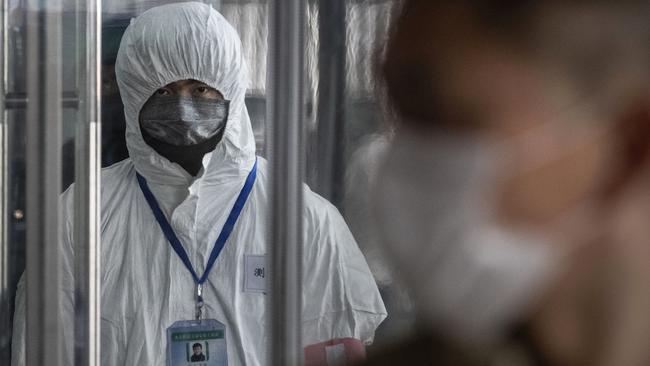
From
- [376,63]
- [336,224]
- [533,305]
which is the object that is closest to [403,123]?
[376,63]

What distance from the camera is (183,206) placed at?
7.29 feet

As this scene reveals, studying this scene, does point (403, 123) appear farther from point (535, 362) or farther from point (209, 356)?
point (209, 356)

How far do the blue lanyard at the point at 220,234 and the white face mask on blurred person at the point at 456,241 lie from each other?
1429 millimetres

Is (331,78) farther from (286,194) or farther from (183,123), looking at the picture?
(183,123)

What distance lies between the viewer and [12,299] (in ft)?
6.10

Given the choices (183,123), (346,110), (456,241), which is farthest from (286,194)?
(456,241)

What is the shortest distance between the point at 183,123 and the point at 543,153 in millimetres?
1608

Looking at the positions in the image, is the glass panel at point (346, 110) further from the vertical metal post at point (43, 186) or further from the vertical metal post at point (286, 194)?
the vertical metal post at point (43, 186)

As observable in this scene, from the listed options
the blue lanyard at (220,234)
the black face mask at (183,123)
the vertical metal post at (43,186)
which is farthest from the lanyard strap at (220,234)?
the vertical metal post at (43,186)

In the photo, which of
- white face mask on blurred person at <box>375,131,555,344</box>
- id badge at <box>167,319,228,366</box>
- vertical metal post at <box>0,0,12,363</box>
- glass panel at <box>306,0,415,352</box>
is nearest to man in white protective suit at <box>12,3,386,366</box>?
id badge at <box>167,319,228,366</box>

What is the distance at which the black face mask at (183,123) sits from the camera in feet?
7.11

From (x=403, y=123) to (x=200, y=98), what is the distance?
154 centimetres

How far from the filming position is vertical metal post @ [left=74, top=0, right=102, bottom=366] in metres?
1.87

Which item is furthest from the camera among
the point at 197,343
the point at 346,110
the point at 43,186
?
the point at 197,343
